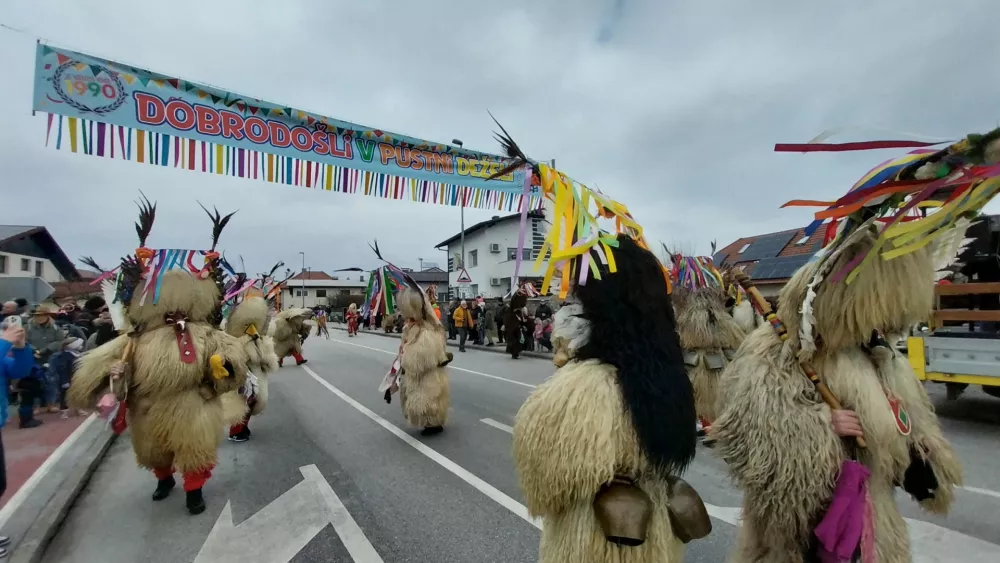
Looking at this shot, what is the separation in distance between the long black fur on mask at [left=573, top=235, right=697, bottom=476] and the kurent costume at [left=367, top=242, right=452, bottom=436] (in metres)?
4.20

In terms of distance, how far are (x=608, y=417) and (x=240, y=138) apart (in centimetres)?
554

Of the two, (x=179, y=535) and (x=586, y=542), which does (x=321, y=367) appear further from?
(x=586, y=542)

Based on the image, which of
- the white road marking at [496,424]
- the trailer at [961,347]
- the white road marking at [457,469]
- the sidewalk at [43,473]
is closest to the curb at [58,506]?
the sidewalk at [43,473]

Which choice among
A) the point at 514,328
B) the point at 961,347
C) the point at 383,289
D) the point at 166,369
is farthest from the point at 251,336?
the point at 514,328

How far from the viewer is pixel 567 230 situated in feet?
5.79

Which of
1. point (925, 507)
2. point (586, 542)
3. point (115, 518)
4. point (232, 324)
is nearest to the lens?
point (586, 542)

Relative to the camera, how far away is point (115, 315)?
4.14 meters

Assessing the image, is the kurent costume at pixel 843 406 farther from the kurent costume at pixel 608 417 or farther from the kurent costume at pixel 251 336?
the kurent costume at pixel 251 336

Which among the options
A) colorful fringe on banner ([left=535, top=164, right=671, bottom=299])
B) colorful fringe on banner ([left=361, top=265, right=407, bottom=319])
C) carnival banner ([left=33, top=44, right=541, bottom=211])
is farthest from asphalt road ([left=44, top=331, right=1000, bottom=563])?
carnival banner ([left=33, top=44, right=541, bottom=211])

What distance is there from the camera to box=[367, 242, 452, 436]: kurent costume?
5855 millimetres

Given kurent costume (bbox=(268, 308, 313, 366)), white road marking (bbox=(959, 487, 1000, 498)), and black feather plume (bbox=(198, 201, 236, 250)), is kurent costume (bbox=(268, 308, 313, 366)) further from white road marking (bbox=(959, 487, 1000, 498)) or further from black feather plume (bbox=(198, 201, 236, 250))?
white road marking (bbox=(959, 487, 1000, 498))

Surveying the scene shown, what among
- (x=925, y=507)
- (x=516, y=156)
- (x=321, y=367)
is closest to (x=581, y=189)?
(x=516, y=156)

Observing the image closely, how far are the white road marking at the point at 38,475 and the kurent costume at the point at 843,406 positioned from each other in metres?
4.82

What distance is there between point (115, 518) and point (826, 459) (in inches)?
192
